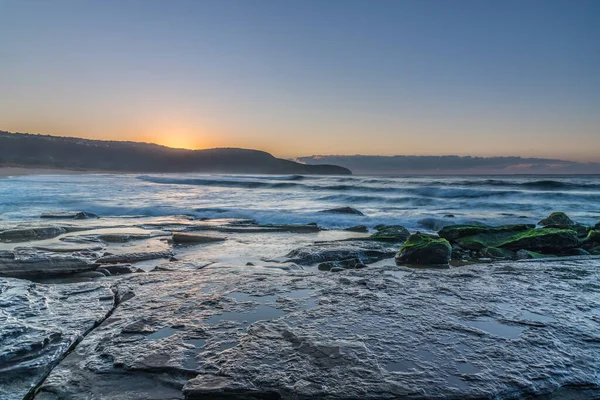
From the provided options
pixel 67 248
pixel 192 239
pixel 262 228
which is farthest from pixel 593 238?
pixel 67 248

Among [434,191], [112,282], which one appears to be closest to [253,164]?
[434,191]

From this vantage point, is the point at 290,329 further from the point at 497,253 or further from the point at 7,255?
the point at 497,253

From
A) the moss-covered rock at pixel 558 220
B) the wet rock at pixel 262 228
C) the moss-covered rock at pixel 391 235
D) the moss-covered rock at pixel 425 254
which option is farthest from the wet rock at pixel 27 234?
the moss-covered rock at pixel 558 220

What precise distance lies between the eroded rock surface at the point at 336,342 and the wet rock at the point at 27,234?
14.9ft

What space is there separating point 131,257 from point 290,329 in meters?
3.76

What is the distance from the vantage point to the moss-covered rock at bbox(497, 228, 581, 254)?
717 cm

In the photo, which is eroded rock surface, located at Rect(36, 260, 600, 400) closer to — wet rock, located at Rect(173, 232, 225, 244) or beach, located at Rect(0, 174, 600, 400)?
beach, located at Rect(0, 174, 600, 400)

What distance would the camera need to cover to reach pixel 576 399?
197 centimetres

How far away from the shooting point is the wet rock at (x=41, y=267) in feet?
14.4

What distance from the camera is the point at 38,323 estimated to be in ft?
9.13

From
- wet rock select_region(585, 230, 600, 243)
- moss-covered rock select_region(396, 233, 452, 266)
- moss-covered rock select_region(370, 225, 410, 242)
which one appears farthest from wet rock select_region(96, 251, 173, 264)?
wet rock select_region(585, 230, 600, 243)

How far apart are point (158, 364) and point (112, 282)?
2220 mm

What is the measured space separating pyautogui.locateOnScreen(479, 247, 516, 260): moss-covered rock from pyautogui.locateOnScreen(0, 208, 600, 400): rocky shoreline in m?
1.16

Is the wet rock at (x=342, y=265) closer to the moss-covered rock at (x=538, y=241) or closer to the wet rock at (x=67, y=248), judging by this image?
the moss-covered rock at (x=538, y=241)
